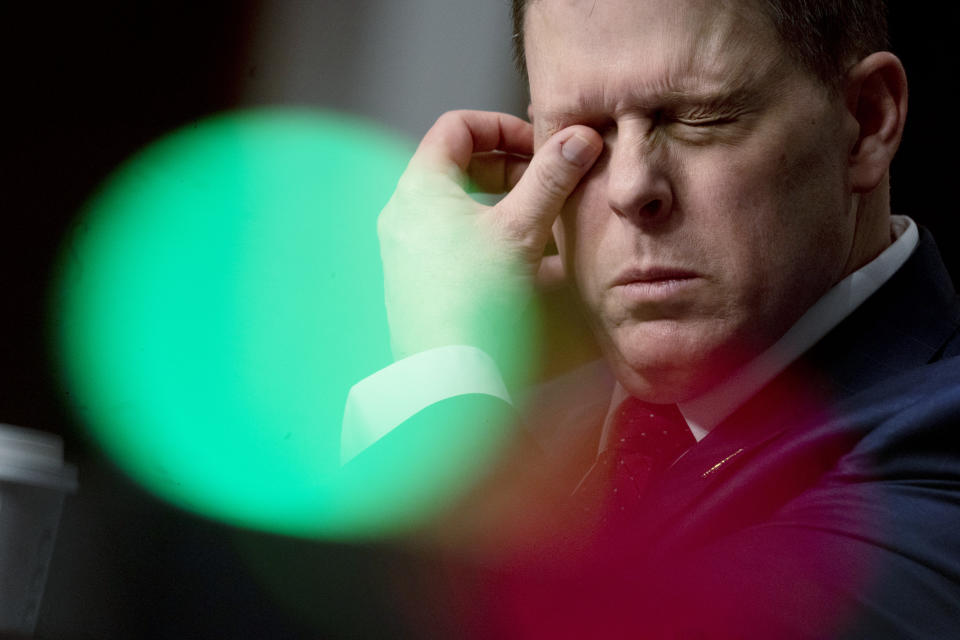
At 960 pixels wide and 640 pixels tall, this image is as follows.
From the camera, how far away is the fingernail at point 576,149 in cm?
112

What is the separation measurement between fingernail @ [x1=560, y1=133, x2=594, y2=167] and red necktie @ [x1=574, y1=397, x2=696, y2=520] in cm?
34

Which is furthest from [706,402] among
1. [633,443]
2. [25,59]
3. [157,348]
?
[25,59]

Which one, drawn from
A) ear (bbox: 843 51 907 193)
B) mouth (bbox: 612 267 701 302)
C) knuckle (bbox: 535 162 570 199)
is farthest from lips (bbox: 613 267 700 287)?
ear (bbox: 843 51 907 193)

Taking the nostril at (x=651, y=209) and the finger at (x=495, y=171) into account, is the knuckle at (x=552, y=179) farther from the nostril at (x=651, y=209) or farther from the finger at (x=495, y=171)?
the finger at (x=495, y=171)

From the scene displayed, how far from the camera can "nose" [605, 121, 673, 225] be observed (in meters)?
1.05

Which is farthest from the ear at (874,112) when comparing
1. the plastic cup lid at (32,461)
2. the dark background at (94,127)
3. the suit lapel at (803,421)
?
the plastic cup lid at (32,461)

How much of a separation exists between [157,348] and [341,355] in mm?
326

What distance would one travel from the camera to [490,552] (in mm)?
896

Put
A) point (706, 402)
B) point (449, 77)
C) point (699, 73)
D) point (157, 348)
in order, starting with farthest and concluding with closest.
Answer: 1. point (449, 77)
2. point (157, 348)
3. point (706, 402)
4. point (699, 73)

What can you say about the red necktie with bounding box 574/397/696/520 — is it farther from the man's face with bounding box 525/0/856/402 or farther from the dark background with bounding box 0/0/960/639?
the dark background with bounding box 0/0/960/639

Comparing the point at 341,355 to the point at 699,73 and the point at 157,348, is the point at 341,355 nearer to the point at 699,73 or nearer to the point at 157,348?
the point at 157,348

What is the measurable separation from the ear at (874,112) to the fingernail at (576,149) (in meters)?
0.30

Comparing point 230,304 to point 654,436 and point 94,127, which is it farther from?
point 654,436

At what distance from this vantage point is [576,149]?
1.12m
